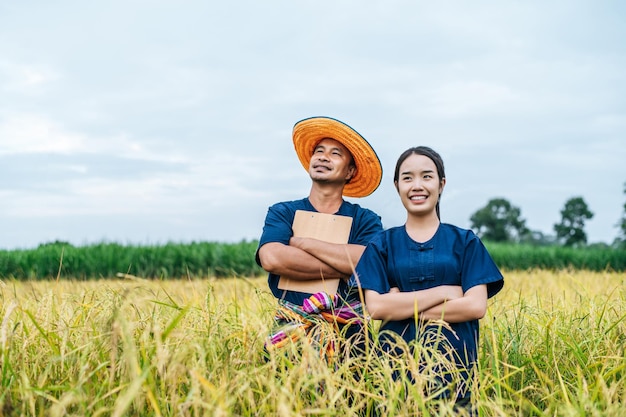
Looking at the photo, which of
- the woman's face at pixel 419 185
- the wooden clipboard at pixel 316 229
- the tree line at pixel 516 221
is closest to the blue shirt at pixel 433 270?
the woman's face at pixel 419 185

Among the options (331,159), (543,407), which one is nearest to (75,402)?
(331,159)

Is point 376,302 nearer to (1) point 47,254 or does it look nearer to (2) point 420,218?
(2) point 420,218

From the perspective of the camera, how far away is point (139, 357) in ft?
9.28

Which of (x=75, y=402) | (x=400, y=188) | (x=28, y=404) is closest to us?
(x=75, y=402)

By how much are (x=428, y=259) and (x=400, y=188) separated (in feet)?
1.20

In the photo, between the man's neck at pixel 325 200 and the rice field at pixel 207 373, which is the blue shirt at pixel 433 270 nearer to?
the rice field at pixel 207 373

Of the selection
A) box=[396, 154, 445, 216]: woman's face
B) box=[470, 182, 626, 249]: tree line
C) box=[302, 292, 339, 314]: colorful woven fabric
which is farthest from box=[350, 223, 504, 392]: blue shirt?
box=[470, 182, 626, 249]: tree line

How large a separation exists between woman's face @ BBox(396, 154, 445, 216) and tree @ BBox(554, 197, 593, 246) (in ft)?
123

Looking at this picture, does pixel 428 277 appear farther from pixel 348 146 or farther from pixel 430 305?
pixel 348 146

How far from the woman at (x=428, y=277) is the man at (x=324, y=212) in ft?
0.99

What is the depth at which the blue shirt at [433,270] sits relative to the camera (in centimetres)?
288

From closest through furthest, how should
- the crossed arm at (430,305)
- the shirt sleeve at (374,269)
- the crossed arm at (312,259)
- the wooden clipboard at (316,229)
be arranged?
the crossed arm at (430,305)
the shirt sleeve at (374,269)
the crossed arm at (312,259)
the wooden clipboard at (316,229)

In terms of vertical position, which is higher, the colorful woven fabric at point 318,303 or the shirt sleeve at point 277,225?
the shirt sleeve at point 277,225

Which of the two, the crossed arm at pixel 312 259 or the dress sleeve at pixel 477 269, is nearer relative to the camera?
the dress sleeve at pixel 477 269
